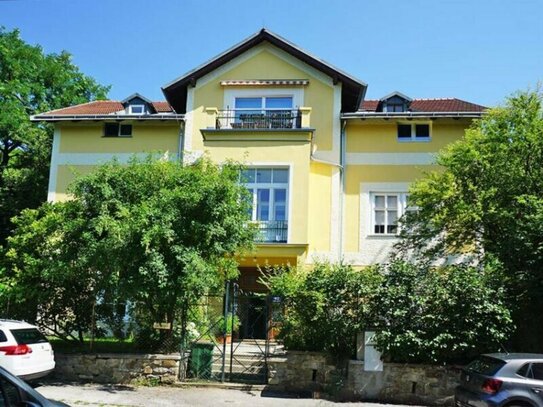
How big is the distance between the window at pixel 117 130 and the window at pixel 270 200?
612cm

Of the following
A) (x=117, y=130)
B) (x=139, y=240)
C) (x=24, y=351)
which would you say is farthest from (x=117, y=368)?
(x=117, y=130)

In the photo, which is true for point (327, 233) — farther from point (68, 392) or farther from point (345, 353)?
point (68, 392)

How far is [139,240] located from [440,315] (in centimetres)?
747

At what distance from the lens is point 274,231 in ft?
70.7

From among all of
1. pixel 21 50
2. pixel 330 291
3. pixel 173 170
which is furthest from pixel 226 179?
pixel 21 50

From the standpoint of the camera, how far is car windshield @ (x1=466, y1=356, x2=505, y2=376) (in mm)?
10398

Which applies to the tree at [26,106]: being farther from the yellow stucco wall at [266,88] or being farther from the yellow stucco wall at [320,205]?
the yellow stucco wall at [320,205]

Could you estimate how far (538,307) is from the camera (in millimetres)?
13648

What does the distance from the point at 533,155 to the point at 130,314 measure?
1228 cm

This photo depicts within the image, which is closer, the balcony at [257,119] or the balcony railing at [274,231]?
the balcony railing at [274,231]

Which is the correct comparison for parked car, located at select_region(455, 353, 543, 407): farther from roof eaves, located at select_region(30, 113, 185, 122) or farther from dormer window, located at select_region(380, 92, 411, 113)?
roof eaves, located at select_region(30, 113, 185, 122)

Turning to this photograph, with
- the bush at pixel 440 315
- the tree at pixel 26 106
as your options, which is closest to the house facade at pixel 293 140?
the tree at pixel 26 106

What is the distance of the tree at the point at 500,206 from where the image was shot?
1371 centimetres

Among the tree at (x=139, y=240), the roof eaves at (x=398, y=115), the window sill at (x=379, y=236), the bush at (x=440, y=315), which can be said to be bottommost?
the bush at (x=440, y=315)
